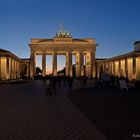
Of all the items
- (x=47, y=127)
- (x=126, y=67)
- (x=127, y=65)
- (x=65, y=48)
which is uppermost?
(x=65, y=48)

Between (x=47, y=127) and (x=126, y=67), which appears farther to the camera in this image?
(x=126, y=67)

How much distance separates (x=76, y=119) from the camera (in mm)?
11992

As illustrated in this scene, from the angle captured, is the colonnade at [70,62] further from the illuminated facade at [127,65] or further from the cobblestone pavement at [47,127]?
Answer: the cobblestone pavement at [47,127]

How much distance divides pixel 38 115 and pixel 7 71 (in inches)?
2457

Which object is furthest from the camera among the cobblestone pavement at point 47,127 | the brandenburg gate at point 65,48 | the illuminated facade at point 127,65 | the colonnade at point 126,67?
the brandenburg gate at point 65,48

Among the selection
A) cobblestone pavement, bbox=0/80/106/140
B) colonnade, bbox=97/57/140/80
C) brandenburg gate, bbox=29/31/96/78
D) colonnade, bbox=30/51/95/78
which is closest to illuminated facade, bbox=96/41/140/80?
colonnade, bbox=97/57/140/80

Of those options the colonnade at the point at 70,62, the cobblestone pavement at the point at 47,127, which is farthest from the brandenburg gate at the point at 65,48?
the cobblestone pavement at the point at 47,127

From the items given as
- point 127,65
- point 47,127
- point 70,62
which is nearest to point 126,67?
point 127,65

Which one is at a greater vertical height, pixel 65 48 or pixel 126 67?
pixel 65 48

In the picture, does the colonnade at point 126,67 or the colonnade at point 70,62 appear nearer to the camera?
the colonnade at point 126,67

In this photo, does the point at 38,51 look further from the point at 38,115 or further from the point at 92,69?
the point at 38,115

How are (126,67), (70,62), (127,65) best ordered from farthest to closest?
(70,62) → (127,65) → (126,67)

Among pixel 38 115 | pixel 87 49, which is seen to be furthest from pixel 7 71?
pixel 38 115

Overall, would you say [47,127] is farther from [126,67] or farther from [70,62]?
[70,62]
